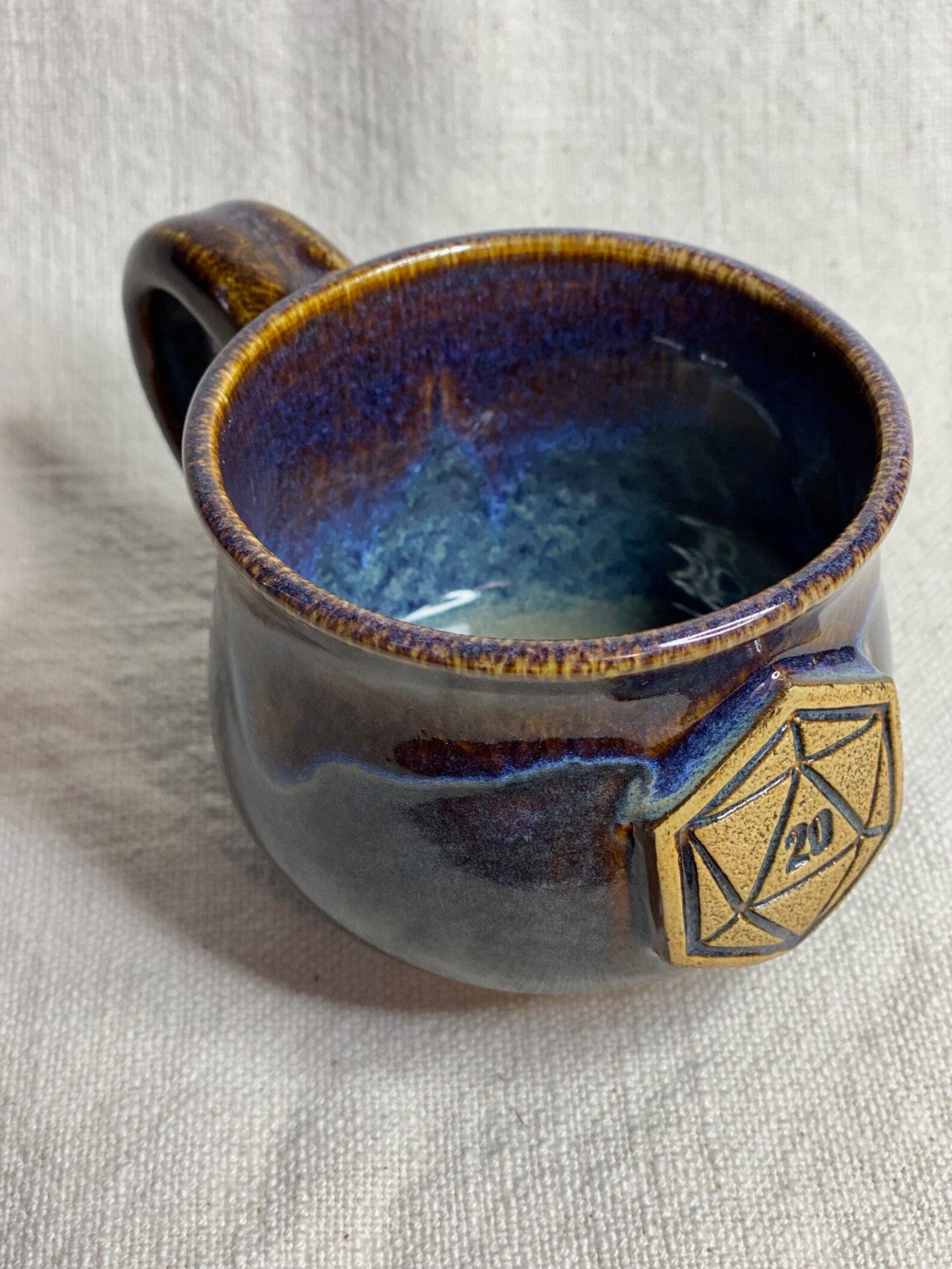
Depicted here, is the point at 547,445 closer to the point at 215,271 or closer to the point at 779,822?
the point at 215,271

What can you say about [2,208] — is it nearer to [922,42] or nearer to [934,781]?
[922,42]

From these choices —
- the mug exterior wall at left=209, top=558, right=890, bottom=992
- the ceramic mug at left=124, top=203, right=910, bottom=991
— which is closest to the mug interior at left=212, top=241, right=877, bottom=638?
the ceramic mug at left=124, top=203, right=910, bottom=991

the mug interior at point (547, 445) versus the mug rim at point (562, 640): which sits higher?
the mug rim at point (562, 640)

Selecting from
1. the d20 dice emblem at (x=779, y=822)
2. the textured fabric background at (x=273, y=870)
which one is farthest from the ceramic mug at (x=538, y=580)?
the textured fabric background at (x=273, y=870)

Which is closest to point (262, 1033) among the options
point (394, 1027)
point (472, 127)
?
point (394, 1027)

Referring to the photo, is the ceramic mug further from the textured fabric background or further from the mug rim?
the textured fabric background

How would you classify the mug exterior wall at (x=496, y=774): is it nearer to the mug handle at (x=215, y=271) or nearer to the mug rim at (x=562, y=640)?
the mug rim at (x=562, y=640)
